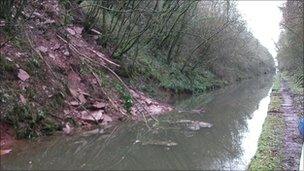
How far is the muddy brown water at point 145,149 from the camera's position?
1330 cm

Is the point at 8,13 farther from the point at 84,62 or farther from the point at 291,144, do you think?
the point at 291,144

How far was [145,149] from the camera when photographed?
→ 15531mm

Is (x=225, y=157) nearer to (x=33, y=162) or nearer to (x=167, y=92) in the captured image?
(x=33, y=162)

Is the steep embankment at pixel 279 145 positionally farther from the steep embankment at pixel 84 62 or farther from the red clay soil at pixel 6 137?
the red clay soil at pixel 6 137

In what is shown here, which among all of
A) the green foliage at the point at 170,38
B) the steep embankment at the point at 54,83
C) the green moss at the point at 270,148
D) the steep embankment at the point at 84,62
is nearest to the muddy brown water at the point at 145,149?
the green moss at the point at 270,148

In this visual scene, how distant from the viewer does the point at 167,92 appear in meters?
33.4

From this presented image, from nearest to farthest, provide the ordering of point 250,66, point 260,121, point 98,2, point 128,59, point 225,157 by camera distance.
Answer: point 225,157, point 260,121, point 98,2, point 128,59, point 250,66

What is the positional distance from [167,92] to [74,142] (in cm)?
1789

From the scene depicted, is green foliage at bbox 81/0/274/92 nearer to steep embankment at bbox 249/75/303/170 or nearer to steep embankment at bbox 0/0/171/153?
steep embankment at bbox 0/0/171/153

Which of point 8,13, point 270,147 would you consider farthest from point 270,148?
point 8,13

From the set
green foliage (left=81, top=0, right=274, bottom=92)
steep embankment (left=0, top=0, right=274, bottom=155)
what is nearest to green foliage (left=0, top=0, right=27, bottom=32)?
steep embankment (left=0, top=0, right=274, bottom=155)

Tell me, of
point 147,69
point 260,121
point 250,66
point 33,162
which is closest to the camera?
point 33,162

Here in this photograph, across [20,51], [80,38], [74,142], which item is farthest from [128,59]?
[74,142]

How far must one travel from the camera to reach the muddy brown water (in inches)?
524
